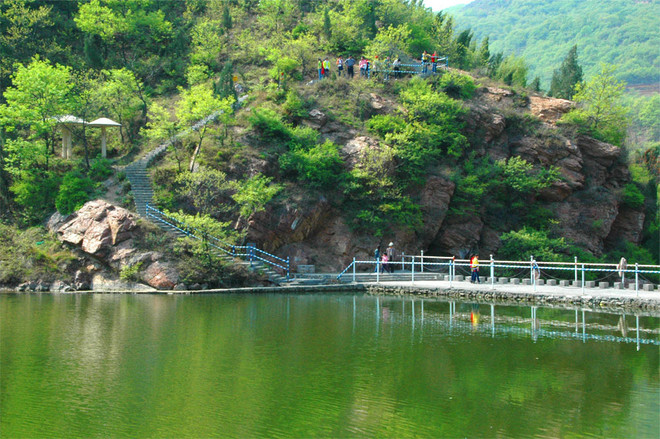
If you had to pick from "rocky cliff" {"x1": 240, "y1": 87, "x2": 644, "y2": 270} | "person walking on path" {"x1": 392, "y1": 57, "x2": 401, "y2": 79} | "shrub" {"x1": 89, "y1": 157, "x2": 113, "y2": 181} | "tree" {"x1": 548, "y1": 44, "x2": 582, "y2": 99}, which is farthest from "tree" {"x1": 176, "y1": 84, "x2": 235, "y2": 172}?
"tree" {"x1": 548, "y1": 44, "x2": 582, "y2": 99}

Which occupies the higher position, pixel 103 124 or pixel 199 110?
pixel 199 110

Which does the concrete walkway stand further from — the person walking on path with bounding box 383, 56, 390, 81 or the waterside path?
the person walking on path with bounding box 383, 56, 390, 81

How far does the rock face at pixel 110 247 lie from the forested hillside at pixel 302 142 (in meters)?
0.77

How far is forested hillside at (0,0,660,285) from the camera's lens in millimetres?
36500

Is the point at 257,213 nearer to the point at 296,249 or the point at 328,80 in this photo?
the point at 296,249

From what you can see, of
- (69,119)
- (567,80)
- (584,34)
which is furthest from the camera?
(584,34)

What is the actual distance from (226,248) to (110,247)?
19.5ft

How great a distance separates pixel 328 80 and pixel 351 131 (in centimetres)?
579

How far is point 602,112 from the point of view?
47062mm

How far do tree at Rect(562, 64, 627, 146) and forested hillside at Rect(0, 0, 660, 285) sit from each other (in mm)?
151

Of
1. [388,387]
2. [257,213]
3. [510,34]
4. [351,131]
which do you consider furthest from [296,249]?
[510,34]

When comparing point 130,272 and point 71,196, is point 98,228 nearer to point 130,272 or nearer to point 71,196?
point 130,272

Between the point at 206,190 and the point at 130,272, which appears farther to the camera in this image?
the point at 206,190

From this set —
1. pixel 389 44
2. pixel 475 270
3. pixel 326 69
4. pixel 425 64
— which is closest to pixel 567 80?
pixel 425 64
